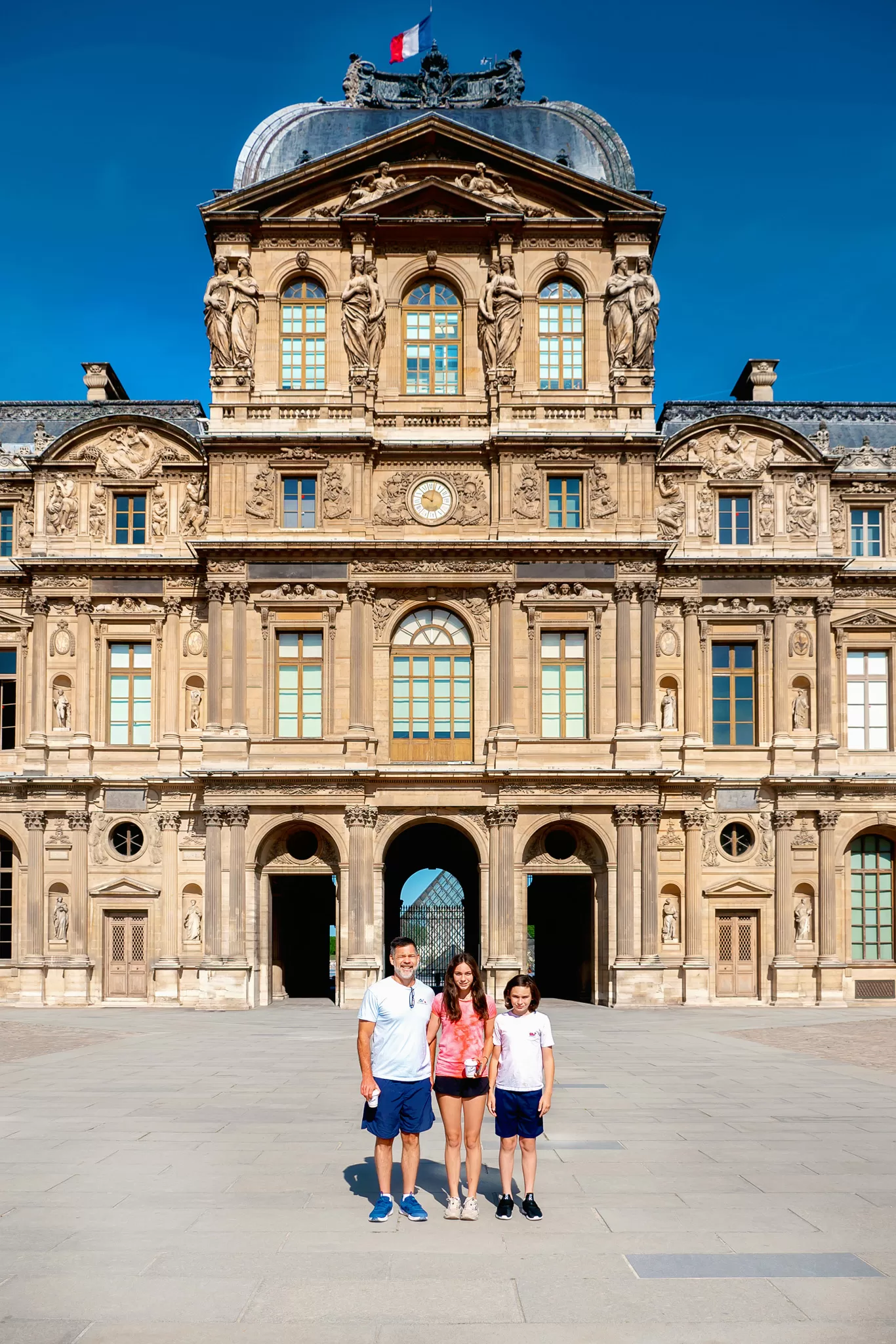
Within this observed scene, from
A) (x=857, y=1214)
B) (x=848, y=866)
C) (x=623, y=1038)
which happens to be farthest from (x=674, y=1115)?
(x=848, y=866)

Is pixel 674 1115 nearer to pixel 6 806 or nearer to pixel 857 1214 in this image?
pixel 857 1214

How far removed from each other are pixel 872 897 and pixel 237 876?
19.0 meters

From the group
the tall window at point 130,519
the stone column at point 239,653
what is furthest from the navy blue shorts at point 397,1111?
the tall window at point 130,519

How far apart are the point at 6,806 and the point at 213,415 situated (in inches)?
519

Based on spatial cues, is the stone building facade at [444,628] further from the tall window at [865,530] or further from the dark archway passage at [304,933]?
the dark archway passage at [304,933]

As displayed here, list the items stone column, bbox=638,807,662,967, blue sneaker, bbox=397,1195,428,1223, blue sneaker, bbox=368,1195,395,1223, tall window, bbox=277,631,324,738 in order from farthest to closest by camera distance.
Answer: tall window, bbox=277,631,324,738
stone column, bbox=638,807,662,967
blue sneaker, bbox=397,1195,428,1223
blue sneaker, bbox=368,1195,395,1223

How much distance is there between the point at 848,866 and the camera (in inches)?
1661

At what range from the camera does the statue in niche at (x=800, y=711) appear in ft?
138

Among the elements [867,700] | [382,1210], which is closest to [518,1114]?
[382,1210]

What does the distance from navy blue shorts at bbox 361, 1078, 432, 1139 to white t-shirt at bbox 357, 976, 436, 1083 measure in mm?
69

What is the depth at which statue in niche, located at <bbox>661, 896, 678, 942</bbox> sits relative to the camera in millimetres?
40562

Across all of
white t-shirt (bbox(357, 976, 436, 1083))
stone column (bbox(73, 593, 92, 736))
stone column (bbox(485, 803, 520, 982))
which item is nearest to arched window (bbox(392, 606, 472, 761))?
stone column (bbox(485, 803, 520, 982))

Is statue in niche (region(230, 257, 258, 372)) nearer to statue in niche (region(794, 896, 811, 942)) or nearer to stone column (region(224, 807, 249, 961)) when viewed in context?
stone column (region(224, 807, 249, 961))

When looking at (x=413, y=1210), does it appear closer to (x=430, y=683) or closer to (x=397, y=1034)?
(x=397, y=1034)
